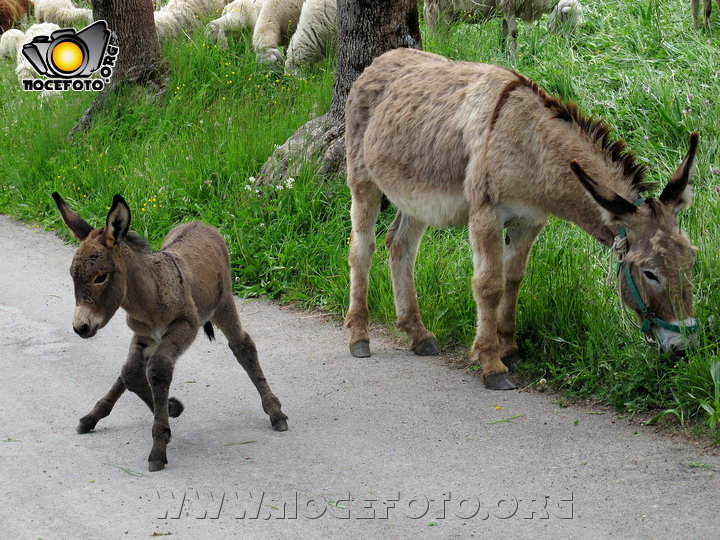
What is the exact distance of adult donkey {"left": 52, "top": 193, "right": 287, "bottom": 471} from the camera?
4.41 m

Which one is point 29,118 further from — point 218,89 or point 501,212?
point 501,212

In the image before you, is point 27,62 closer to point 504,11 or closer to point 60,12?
point 60,12

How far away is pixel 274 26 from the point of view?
11727mm

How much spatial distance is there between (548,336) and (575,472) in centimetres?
139

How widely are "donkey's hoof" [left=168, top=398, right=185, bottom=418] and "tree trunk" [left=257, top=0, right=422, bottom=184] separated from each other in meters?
3.52

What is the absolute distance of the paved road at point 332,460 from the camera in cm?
393

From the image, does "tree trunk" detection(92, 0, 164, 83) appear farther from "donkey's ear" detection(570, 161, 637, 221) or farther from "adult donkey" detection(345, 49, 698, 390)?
"donkey's ear" detection(570, 161, 637, 221)

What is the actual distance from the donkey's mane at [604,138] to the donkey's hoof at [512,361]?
1311 mm

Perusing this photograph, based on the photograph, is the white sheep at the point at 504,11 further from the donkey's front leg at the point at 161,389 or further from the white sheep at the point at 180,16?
the donkey's front leg at the point at 161,389

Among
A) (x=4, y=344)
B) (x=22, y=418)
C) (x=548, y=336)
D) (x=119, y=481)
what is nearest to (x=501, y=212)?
(x=548, y=336)

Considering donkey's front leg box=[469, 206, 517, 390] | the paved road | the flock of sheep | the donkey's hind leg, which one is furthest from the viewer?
the flock of sheep

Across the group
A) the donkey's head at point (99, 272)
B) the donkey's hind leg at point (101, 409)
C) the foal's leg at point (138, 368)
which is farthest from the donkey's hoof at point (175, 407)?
the donkey's head at point (99, 272)

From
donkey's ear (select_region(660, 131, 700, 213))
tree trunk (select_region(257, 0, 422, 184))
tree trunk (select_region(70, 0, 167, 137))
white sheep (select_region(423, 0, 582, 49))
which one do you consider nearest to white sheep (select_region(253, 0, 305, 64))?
tree trunk (select_region(70, 0, 167, 137))

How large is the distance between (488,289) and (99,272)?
2.24 meters
